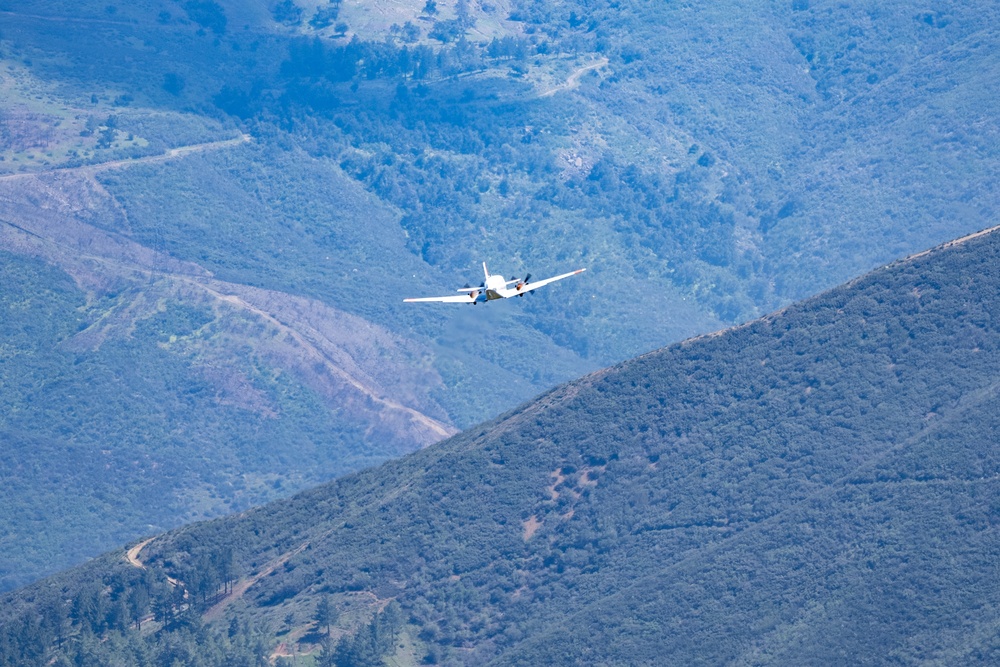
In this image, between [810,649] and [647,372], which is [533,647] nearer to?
[810,649]

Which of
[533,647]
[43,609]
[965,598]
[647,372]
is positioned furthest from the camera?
[647,372]

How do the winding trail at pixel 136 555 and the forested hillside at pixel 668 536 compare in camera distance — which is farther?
the winding trail at pixel 136 555

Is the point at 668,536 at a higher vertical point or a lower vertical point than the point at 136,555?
higher

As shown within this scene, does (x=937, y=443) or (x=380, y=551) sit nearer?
(x=937, y=443)

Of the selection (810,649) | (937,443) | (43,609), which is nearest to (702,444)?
(937,443)

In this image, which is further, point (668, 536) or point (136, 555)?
point (136, 555)

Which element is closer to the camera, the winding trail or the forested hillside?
the forested hillside

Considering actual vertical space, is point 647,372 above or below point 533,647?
above

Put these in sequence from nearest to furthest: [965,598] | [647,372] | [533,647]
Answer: [965,598] → [533,647] → [647,372]
